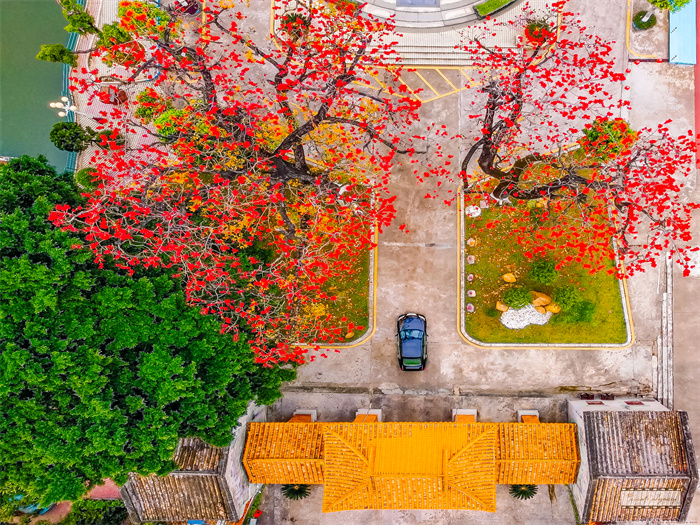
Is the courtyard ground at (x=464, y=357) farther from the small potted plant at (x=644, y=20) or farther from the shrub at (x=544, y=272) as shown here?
the shrub at (x=544, y=272)

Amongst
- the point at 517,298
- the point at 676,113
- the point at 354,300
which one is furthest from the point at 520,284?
the point at 676,113

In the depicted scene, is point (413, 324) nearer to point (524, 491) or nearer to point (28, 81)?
point (524, 491)

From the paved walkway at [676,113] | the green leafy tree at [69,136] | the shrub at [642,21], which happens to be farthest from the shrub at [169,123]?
the shrub at [642,21]

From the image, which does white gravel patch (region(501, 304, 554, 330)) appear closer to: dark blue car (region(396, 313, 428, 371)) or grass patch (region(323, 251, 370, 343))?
dark blue car (region(396, 313, 428, 371))

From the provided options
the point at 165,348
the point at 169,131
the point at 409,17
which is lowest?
the point at 165,348

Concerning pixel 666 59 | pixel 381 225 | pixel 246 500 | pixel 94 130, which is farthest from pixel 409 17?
pixel 246 500

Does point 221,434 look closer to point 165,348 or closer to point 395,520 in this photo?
point 165,348
